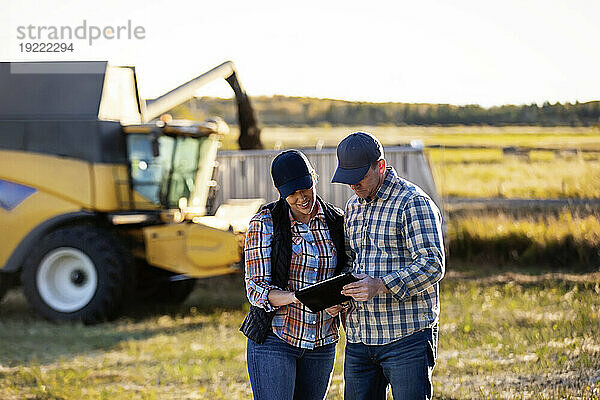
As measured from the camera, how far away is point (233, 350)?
7.91 m

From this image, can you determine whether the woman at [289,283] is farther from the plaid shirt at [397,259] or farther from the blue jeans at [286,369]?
the plaid shirt at [397,259]

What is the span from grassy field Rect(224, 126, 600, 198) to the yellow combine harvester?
4.43m

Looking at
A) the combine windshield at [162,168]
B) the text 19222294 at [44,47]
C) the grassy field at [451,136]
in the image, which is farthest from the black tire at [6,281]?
the grassy field at [451,136]

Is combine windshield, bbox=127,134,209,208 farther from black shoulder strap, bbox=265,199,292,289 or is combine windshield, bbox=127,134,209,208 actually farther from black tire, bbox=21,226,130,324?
black shoulder strap, bbox=265,199,292,289

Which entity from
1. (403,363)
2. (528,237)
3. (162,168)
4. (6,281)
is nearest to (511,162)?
(528,237)

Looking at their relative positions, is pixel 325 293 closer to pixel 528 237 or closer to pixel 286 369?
pixel 286 369

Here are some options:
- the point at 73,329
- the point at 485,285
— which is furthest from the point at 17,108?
the point at 485,285

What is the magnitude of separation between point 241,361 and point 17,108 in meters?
5.27

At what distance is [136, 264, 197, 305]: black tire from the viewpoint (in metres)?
11.0

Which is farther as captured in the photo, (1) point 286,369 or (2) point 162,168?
(2) point 162,168

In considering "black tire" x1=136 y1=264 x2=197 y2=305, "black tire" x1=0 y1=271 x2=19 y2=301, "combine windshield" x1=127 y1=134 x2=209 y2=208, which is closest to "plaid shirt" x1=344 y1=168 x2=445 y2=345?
"black tire" x1=136 y1=264 x2=197 y2=305

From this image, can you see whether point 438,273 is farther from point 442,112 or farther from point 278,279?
point 442,112

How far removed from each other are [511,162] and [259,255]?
12962 mm

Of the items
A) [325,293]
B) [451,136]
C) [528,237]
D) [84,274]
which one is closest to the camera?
[325,293]
